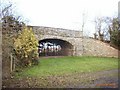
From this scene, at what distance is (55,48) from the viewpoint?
91.9 ft

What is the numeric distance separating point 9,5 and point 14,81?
5.54 metres

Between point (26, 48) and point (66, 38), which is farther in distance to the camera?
point (66, 38)

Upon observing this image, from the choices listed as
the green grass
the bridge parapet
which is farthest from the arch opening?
the green grass

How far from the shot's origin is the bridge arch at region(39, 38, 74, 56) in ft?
85.7

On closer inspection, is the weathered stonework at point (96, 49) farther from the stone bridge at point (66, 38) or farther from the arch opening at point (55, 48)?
the arch opening at point (55, 48)

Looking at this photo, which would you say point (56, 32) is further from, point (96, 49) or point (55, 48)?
point (96, 49)

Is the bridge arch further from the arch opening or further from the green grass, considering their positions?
the green grass

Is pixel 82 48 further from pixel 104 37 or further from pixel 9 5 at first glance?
pixel 9 5

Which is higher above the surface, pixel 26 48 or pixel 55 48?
pixel 26 48

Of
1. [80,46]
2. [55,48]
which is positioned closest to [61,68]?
[80,46]

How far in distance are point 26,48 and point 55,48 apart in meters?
12.6

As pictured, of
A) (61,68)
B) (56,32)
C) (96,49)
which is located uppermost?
(56,32)

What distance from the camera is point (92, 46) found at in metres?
26.3

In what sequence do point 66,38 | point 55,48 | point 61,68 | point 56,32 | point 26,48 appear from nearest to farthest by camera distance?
point 61,68
point 26,48
point 56,32
point 66,38
point 55,48
